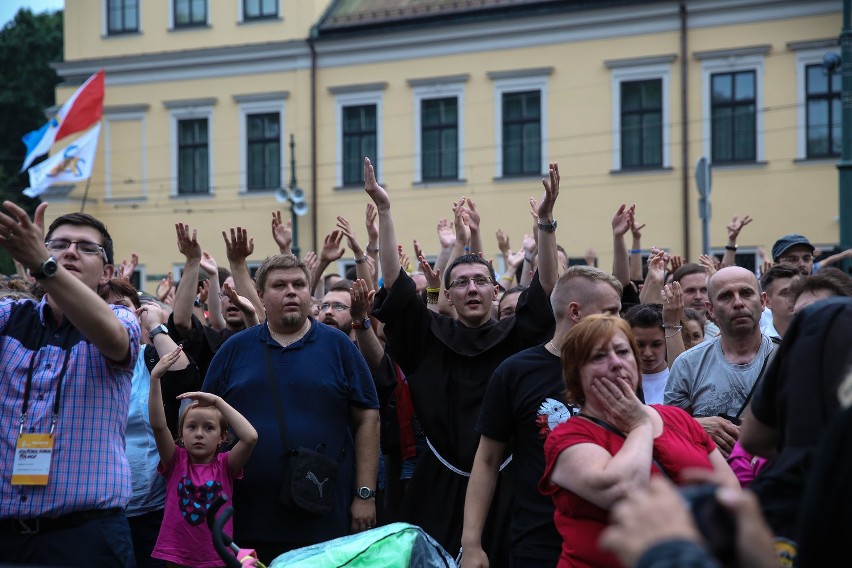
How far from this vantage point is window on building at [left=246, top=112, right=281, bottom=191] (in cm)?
2828

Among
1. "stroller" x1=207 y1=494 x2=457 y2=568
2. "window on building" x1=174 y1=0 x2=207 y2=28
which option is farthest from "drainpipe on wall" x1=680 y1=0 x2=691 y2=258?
"stroller" x1=207 y1=494 x2=457 y2=568

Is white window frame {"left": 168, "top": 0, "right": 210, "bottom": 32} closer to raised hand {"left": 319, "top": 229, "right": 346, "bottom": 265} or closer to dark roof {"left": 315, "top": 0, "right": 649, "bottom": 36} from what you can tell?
dark roof {"left": 315, "top": 0, "right": 649, "bottom": 36}

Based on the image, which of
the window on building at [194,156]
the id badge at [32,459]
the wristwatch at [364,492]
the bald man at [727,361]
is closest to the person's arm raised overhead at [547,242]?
the bald man at [727,361]

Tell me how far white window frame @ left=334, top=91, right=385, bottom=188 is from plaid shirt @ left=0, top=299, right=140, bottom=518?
908 inches

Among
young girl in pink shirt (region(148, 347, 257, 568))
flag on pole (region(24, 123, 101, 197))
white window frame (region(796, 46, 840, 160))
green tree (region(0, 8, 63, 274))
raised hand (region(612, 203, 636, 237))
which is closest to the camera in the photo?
young girl in pink shirt (region(148, 347, 257, 568))

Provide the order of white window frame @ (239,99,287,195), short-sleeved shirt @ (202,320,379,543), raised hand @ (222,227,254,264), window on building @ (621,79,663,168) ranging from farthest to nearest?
white window frame @ (239,99,287,195) < window on building @ (621,79,663,168) < raised hand @ (222,227,254,264) < short-sleeved shirt @ (202,320,379,543)

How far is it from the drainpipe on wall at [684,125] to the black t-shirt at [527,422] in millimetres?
19950

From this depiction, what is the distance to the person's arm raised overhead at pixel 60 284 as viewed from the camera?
3748 mm

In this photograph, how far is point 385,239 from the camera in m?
6.28

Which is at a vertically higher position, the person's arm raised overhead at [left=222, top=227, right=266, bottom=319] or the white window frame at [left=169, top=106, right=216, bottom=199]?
the white window frame at [left=169, top=106, right=216, bottom=199]

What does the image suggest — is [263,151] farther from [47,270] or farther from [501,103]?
[47,270]

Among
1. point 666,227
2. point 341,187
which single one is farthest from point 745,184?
point 341,187

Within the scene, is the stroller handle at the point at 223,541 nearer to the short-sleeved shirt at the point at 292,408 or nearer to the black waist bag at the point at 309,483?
the black waist bag at the point at 309,483

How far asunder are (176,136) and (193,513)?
24528mm
